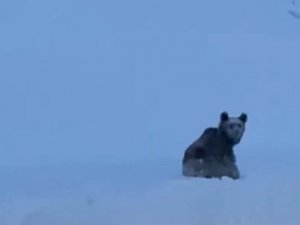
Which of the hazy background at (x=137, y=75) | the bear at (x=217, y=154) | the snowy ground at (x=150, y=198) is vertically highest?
the hazy background at (x=137, y=75)

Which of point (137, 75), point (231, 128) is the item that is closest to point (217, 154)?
point (231, 128)

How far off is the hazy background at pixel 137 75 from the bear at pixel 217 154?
8.59 ft

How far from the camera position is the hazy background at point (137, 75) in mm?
13109

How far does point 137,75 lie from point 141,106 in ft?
5.18

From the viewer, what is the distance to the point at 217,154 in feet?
27.3

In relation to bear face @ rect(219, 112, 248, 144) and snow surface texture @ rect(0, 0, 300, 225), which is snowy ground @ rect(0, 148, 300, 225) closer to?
snow surface texture @ rect(0, 0, 300, 225)

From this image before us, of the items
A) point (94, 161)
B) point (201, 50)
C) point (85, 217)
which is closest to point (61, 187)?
point (85, 217)

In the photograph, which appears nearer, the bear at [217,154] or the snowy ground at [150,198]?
the snowy ground at [150,198]

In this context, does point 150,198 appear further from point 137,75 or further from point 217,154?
point 137,75

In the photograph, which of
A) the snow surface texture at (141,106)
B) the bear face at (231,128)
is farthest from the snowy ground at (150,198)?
the bear face at (231,128)

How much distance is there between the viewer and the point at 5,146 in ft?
41.1

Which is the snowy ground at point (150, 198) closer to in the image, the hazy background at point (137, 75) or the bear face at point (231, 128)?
the bear face at point (231, 128)

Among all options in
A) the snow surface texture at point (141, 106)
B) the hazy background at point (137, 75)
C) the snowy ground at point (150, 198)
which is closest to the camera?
the snowy ground at point (150, 198)

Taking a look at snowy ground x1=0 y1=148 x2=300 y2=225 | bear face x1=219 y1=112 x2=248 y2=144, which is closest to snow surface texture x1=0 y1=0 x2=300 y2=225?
snowy ground x1=0 y1=148 x2=300 y2=225
